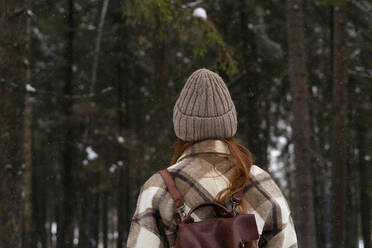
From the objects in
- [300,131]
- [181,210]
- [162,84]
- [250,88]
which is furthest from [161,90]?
[181,210]

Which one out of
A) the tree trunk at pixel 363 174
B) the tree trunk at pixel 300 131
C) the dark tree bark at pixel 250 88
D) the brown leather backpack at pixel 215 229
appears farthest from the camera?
the tree trunk at pixel 363 174

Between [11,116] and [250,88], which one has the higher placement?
[250,88]

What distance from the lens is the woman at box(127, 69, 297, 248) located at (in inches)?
104

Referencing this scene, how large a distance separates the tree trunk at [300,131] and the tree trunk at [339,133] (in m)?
1.64

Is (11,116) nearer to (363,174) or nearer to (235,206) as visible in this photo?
(235,206)

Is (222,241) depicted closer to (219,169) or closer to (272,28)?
(219,169)

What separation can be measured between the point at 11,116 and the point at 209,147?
5.49 meters

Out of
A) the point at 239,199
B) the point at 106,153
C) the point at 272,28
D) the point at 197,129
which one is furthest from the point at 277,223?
the point at 106,153

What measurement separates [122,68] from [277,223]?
16594 millimetres

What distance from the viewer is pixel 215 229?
251cm

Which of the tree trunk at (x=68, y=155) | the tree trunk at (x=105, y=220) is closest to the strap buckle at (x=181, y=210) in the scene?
the tree trunk at (x=68, y=155)

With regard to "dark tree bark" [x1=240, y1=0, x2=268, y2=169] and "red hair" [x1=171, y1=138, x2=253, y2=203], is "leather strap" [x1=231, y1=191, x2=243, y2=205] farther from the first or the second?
"dark tree bark" [x1=240, y1=0, x2=268, y2=169]

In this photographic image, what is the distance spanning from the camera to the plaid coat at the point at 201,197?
2.65 metres

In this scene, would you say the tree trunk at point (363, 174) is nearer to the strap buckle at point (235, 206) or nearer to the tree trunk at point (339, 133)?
the tree trunk at point (339, 133)
